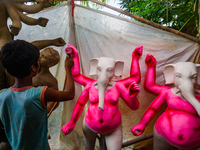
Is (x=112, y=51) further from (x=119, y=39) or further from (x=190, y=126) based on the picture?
(x=190, y=126)

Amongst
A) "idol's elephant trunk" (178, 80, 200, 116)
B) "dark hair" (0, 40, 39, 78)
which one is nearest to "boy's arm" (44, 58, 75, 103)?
"dark hair" (0, 40, 39, 78)

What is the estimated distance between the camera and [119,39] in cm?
197

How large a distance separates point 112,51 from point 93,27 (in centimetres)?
40

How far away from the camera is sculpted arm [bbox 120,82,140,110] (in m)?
1.20

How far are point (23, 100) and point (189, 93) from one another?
45.1 inches

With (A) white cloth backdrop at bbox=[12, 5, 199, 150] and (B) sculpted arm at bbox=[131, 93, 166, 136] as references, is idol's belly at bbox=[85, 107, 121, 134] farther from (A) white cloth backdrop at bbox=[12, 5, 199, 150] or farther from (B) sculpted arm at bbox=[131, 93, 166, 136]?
(A) white cloth backdrop at bbox=[12, 5, 199, 150]

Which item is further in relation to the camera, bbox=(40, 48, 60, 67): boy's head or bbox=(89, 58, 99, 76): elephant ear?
bbox=(40, 48, 60, 67): boy's head

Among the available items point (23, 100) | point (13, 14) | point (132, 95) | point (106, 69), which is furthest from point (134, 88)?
point (13, 14)

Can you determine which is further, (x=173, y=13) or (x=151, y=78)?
(x=173, y=13)

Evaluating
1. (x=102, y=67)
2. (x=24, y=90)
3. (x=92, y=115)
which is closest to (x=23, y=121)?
(x=24, y=90)

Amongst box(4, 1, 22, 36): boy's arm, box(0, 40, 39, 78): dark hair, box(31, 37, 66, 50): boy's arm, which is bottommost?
box(31, 37, 66, 50): boy's arm

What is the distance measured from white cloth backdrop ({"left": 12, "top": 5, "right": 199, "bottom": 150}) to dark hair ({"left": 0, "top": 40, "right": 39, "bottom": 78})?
3.81 ft

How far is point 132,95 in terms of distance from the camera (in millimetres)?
1245

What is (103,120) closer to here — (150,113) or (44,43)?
(150,113)
